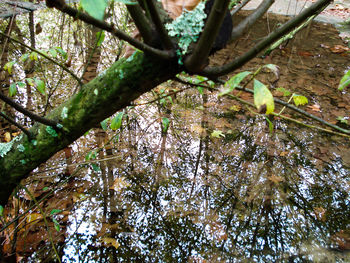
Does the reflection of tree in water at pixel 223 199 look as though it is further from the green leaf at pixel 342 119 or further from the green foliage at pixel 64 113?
the green foliage at pixel 64 113

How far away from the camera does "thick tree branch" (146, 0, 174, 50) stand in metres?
0.54

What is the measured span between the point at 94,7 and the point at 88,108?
64 cm

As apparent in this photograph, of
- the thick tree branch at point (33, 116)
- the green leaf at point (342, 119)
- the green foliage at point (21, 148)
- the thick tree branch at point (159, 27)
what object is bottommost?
Result: the green foliage at point (21, 148)

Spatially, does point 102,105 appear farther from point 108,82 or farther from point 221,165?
point 221,165

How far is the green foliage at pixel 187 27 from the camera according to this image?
27.0 inches

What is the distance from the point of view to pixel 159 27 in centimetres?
60

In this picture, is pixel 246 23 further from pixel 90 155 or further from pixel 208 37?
pixel 90 155

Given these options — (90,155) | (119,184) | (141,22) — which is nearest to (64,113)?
(141,22)

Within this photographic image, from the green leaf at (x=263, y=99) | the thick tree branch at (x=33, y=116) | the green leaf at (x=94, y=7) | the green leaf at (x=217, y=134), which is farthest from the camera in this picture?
the green leaf at (x=217, y=134)

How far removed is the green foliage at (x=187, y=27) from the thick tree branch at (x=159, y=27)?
1.4 inches

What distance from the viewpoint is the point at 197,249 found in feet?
5.32

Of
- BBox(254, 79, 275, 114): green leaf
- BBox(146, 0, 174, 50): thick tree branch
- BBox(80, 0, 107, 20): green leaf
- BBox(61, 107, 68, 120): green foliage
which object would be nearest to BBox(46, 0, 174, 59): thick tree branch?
BBox(146, 0, 174, 50): thick tree branch

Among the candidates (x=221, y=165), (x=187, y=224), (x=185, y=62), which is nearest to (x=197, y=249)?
(x=187, y=224)

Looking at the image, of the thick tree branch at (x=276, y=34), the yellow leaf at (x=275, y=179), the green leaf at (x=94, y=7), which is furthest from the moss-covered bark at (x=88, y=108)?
the yellow leaf at (x=275, y=179)
